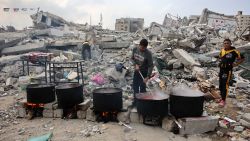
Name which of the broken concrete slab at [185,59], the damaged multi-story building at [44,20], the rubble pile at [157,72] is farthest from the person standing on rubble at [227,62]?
the damaged multi-story building at [44,20]

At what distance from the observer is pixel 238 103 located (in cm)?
809


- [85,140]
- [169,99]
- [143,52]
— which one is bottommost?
[85,140]

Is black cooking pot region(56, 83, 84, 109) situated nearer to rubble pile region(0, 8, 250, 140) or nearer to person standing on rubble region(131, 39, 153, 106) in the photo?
rubble pile region(0, 8, 250, 140)

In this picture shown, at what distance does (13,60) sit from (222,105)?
1101cm

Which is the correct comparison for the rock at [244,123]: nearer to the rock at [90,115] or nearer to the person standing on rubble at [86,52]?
the rock at [90,115]

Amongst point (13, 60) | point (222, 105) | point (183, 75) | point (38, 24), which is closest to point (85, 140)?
point (222, 105)

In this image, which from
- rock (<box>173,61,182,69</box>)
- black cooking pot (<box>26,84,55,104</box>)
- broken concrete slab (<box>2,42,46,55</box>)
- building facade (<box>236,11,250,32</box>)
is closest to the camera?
black cooking pot (<box>26,84,55,104</box>)

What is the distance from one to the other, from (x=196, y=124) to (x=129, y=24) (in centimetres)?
2281

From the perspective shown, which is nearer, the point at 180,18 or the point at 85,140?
the point at 85,140

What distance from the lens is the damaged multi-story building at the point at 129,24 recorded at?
1105 inches

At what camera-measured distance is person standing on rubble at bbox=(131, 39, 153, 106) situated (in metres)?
7.28

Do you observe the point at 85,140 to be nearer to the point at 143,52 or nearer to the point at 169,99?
the point at 169,99

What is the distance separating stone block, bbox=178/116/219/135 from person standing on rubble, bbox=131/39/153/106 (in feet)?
5.35

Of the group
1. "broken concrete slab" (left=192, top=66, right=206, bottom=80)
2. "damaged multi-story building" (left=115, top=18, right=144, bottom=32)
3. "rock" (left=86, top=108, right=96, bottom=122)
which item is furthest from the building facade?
"rock" (left=86, top=108, right=96, bottom=122)
